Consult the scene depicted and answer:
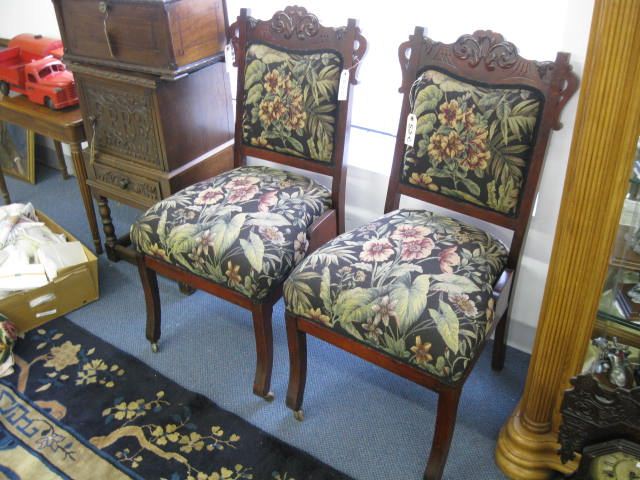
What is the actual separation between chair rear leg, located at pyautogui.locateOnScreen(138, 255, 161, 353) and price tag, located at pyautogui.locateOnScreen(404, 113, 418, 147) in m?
0.83

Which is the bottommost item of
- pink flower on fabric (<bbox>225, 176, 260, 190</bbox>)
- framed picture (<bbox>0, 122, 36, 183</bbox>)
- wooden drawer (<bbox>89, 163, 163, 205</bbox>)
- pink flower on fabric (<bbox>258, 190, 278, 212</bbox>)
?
framed picture (<bbox>0, 122, 36, 183</bbox>)

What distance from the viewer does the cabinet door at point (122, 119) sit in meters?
1.81

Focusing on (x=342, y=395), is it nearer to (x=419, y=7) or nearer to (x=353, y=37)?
(x=353, y=37)

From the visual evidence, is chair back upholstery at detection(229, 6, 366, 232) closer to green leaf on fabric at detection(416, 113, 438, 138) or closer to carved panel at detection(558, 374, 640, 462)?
green leaf on fabric at detection(416, 113, 438, 138)

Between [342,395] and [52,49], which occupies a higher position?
[52,49]

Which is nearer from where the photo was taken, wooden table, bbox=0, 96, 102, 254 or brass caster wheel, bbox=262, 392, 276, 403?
brass caster wheel, bbox=262, 392, 276, 403

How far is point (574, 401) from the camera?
125 centimetres

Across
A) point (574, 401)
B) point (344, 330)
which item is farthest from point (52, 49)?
point (574, 401)

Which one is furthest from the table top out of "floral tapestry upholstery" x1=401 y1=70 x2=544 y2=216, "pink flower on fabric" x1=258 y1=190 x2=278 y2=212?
"floral tapestry upholstery" x1=401 y1=70 x2=544 y2=216

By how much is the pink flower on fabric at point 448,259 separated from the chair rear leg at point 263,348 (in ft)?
1.55

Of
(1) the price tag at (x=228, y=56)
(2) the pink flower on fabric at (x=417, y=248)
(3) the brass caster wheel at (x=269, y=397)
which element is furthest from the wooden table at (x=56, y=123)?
(2) the pink flower on fabric at (x=417, y=248)

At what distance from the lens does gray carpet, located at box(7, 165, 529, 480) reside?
1.53 m

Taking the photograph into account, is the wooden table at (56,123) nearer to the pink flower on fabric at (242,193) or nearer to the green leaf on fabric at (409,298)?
the pink flower on fabric at (242,193)

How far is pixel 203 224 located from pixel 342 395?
0.64 meters
